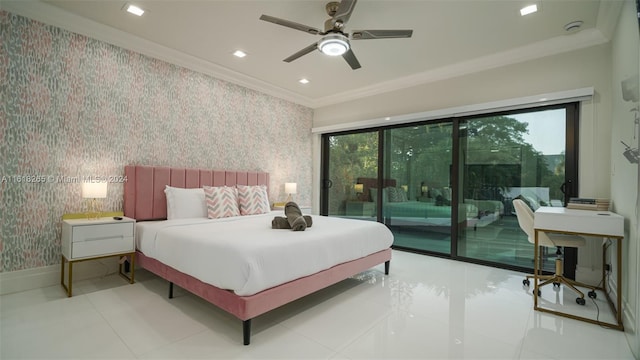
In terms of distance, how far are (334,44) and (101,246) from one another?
2.92 metres

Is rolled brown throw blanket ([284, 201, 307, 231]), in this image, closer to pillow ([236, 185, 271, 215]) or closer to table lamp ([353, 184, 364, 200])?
pillow ([236, 185, 271, 215])

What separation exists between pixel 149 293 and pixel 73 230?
0.89 m

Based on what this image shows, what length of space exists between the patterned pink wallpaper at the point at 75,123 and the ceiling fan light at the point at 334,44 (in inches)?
88.8

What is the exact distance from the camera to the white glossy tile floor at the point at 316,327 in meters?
1.83

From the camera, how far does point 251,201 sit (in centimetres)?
405

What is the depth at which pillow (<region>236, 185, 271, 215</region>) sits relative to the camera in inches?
157

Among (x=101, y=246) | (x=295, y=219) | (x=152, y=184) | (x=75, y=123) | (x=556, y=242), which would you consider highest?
(x=75, y=123)

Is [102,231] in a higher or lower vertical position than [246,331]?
higher

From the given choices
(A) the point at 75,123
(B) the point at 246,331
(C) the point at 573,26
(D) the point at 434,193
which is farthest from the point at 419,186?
(A) the point at 75,123

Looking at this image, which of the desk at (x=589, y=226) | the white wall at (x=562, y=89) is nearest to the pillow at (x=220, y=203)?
the white wall at (x=562, y=89)

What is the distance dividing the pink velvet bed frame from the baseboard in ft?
1.56

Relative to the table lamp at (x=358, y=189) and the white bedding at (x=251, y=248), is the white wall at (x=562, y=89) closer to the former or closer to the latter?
the table lamp at (x=358, y=189)

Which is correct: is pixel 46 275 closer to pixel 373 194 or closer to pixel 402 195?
pixel 373 194

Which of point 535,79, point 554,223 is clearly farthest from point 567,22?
point 554,223
